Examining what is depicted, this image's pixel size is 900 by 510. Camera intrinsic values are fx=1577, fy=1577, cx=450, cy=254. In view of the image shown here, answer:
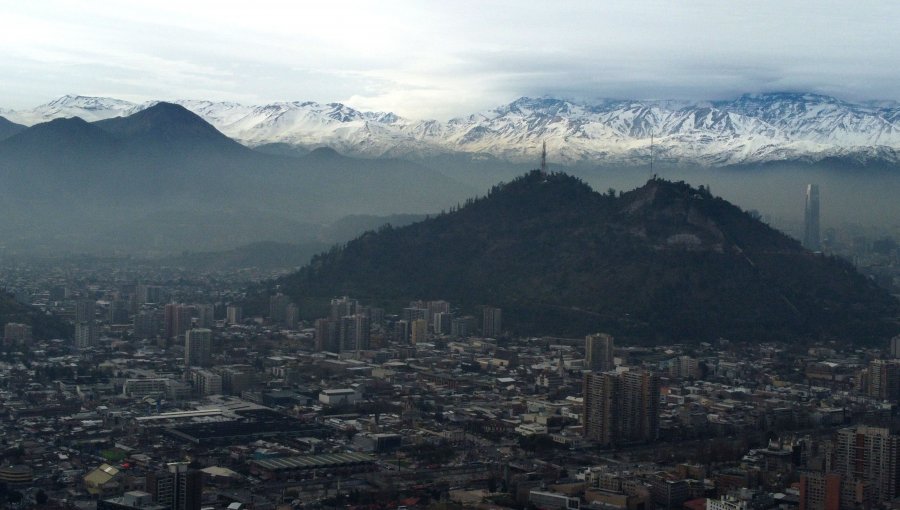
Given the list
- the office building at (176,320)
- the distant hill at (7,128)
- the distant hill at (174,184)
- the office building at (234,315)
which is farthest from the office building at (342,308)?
the distant hill at (7,128)

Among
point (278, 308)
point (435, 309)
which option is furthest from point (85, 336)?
point (435, 309)

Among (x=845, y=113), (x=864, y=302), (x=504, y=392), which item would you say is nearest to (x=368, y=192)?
(x=845, y=113)

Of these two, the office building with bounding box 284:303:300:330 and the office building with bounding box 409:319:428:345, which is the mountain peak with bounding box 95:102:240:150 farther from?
the office building with bounding box 409:319:428:345

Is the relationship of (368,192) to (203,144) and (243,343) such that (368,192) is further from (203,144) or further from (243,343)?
(243,343)

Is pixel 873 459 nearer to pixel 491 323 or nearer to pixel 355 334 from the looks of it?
pixel 355 334

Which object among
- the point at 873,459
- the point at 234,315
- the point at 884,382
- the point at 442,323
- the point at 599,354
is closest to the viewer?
the point at 873,459

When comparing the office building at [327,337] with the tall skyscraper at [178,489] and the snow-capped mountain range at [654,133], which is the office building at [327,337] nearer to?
the tall skyscraper at [178,489]
